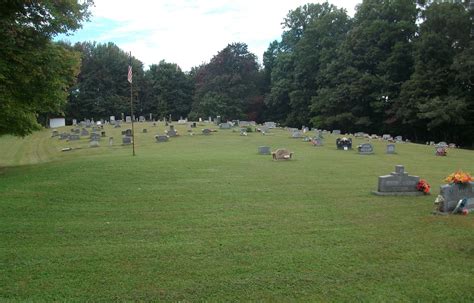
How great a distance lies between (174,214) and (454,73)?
40897mm

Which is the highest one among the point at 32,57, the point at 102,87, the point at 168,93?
the point at 102,87

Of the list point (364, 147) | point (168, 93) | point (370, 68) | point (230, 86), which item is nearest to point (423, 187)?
point (364, 147)

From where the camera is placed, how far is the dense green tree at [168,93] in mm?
80250

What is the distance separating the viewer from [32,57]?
15727mm

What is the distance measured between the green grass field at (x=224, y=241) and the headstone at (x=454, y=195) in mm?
485

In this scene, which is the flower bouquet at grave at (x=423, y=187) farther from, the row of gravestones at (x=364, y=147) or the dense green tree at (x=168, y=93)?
the dense green tree at (x=168, y=93)

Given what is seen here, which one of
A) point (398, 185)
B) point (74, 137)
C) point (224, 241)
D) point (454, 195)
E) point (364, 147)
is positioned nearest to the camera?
point (224, 241)

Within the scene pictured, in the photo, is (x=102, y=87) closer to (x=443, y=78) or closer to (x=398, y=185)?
(x=443, y=78)

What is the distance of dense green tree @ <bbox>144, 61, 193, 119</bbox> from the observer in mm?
80250

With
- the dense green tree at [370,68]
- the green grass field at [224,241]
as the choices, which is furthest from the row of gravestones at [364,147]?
the dense green tree at [370,68]

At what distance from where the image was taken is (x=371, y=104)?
5112 centimetres

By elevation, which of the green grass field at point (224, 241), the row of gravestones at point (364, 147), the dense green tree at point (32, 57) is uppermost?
the dense green tree at point (32, 57)

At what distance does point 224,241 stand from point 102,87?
244 ft

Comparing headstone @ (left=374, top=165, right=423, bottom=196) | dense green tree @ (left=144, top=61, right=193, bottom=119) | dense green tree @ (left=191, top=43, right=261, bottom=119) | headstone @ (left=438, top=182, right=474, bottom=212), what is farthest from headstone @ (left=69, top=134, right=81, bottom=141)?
dense green tree @ (left=144, top=61, right=193, bottom=119)
